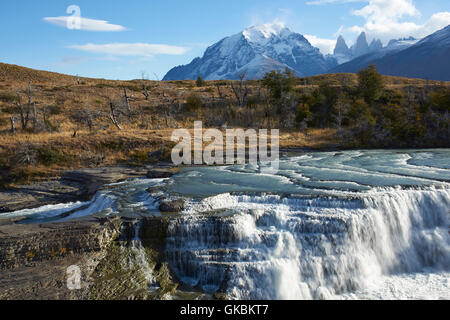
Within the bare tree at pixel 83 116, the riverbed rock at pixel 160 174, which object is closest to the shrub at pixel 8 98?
the bare tree at pixel 83 116

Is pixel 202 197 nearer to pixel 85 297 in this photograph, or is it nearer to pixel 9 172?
pixel 85 297

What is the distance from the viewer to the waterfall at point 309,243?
11.0 m

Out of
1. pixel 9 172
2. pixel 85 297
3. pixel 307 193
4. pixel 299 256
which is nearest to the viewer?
pixel 85 297

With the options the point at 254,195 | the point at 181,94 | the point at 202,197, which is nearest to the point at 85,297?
the point at 202,197

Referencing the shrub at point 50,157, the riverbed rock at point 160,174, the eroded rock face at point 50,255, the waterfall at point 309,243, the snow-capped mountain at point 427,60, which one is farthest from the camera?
the snow-capped mountain at point 427,60

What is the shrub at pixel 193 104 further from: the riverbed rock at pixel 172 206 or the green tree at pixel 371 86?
the riverbed rock at pixel 172 206

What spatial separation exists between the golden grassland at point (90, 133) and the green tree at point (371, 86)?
16.8 ft

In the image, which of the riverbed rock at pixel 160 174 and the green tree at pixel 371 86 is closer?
the riverbed rock at pixel 160 174

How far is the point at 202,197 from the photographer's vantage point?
15.5 meters

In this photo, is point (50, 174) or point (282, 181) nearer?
point (282, 181)

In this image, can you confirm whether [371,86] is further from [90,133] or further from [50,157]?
[50,157]

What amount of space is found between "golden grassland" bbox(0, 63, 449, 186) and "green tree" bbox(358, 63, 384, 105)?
202 inches

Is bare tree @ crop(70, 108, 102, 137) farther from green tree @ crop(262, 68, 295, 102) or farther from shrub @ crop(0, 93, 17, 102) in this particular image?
green tree @ crop(262, 68, 295, 102)
